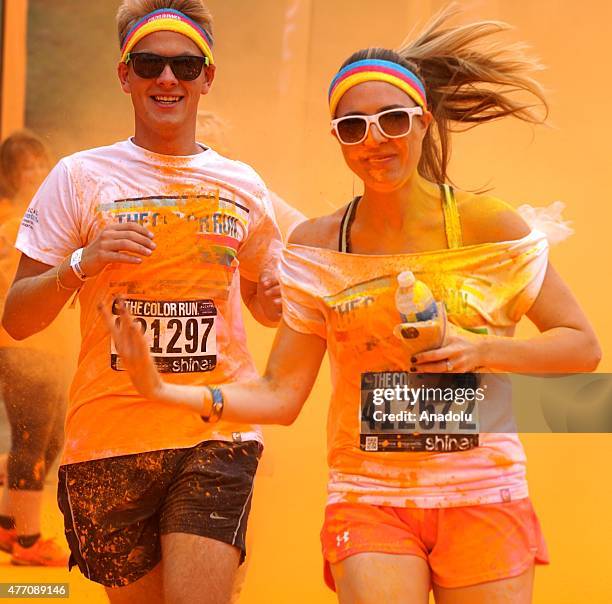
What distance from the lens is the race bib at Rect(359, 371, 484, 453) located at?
313 cm

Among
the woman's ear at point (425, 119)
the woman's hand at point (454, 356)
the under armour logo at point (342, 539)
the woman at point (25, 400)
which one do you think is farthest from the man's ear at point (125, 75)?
the woman at point (25, 400)

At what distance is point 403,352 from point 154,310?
944mm

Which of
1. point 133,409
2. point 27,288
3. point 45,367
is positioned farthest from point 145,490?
point 45,367

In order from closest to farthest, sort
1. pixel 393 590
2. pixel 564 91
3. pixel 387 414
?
pixel 393 590
pixel 387 414
pixel 564 91

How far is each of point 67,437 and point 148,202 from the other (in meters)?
0.75

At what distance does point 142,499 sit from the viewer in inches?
145

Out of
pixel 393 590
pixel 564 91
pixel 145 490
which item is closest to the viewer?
pixel 393 590

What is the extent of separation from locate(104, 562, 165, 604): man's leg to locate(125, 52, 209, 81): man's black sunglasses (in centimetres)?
A: 148

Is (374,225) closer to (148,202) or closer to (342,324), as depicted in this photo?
(342,324)

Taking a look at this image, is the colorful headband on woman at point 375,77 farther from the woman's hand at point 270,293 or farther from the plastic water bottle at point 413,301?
the woman's hand at point 270,293

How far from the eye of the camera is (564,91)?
5.57 m

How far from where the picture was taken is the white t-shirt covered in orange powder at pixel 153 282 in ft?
12.2

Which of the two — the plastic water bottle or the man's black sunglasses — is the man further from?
the plastic water bottle

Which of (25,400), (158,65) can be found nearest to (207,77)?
(158,65)
